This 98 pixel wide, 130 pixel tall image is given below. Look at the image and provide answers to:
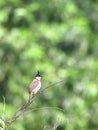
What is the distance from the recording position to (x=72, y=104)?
8.86 meters

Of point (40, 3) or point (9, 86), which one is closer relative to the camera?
point (9, 86)

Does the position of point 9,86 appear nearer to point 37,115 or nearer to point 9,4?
point 37,115

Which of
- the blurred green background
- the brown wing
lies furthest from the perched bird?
the blurred green background

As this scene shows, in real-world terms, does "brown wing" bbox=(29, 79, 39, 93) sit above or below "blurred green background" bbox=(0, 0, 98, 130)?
below

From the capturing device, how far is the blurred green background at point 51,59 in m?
8.60

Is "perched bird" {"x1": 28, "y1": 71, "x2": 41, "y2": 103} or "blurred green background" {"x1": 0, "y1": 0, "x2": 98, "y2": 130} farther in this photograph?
"blurred green background" {"x1": 0, "y1": 0, "x2": 98, "y2": 130}

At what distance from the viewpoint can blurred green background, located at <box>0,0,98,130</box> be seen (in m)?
8.60

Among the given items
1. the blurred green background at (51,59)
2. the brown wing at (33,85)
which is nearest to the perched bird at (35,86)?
the brown wing at (33,85)

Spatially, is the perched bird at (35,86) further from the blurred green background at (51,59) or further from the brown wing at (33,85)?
the blurred green background at (51,59)

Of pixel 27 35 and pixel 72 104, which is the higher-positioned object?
pixel 27 35

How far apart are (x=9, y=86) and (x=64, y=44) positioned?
4.09ft

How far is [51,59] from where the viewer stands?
9.19 meters

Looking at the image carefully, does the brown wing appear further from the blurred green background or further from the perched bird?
the blurred green background

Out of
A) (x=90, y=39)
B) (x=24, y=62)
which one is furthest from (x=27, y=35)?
(x=90, y=39)
